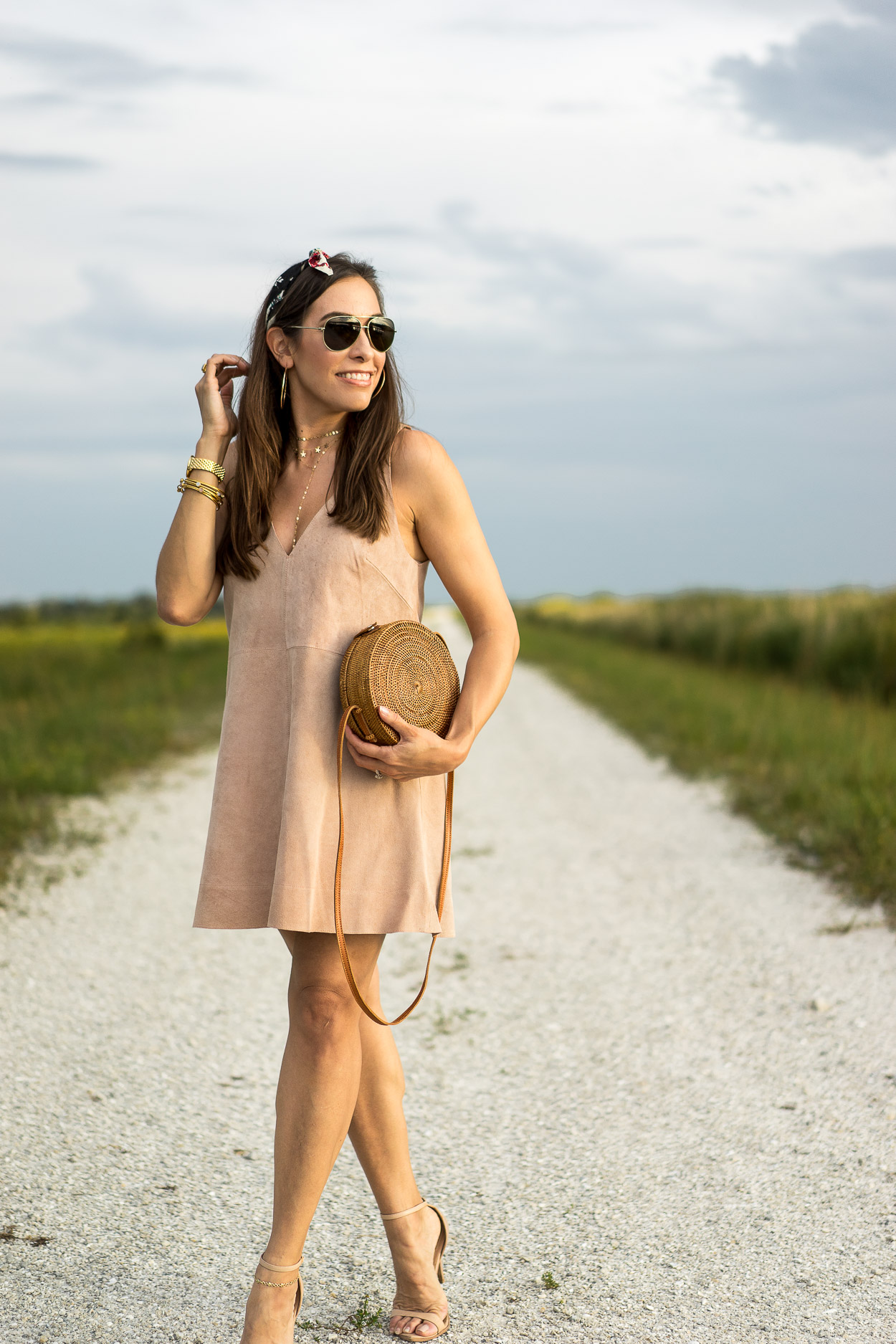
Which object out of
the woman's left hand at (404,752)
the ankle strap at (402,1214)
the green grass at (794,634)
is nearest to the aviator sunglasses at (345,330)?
the woman's left hand at (404,752)

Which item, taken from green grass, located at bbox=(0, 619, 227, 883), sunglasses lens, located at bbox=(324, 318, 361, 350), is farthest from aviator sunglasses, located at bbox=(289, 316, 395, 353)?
green grass, located at bbox=(0, 619, 227, 883)

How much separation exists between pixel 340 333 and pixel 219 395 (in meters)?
0.31

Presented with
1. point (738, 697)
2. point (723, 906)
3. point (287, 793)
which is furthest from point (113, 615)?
point (287, 793)

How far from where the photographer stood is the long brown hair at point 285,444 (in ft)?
7.54

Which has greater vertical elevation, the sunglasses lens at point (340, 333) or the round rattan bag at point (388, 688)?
the sunglasses lens at point (340, 333)

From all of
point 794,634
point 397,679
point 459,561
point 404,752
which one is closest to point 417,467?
point 459,561

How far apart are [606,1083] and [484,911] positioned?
211cm

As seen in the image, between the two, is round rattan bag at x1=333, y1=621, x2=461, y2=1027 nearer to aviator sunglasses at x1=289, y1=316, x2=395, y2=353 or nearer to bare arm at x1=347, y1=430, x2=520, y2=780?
bare arm at x1=347, y1=430, x2=520, y2=780

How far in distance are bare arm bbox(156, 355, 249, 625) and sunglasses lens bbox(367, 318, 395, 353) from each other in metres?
0.32

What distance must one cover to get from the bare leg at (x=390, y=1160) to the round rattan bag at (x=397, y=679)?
58 cm

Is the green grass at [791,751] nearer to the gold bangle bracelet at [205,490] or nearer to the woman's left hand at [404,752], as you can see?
Result: the woman's left hand at [404,752]

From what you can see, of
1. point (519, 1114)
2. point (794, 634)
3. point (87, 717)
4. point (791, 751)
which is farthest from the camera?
point (794, 634)

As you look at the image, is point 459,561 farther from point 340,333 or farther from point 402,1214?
point 402,1214

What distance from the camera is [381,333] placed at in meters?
2.35
